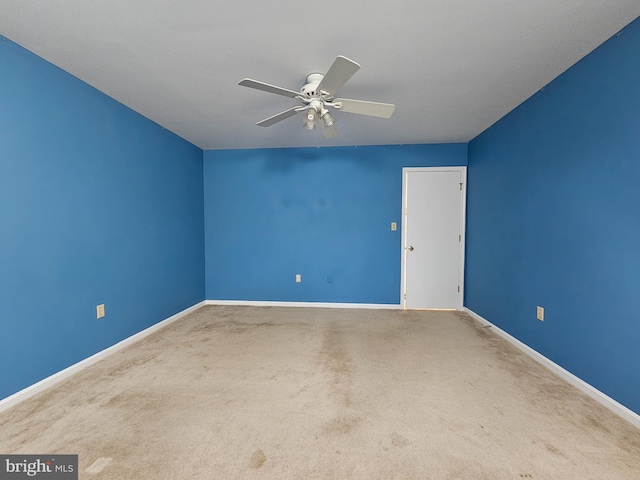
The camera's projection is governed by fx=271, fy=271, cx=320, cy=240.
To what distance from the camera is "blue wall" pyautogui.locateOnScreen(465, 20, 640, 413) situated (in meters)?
1.64

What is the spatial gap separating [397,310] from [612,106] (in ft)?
9.98

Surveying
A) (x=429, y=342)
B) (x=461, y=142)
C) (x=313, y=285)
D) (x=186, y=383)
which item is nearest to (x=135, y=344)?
(x=186, y=383)

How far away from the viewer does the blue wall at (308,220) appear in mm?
4031

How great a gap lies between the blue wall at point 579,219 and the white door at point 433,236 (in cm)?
86

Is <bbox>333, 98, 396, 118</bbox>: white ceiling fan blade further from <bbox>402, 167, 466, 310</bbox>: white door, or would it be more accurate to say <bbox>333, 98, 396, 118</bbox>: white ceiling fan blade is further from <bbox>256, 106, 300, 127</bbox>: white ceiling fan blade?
<bbox>402, 167, 466, 310</bbox>: white door

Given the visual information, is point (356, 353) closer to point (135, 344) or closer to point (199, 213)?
point (135, 344)

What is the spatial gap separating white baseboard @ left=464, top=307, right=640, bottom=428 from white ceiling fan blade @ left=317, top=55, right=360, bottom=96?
2.61m

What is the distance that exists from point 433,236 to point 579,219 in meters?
1.99

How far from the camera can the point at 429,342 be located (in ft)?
9.35

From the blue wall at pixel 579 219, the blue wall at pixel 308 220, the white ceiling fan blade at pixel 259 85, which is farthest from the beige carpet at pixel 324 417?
the white ceiling fan blade at pixel 259 85
